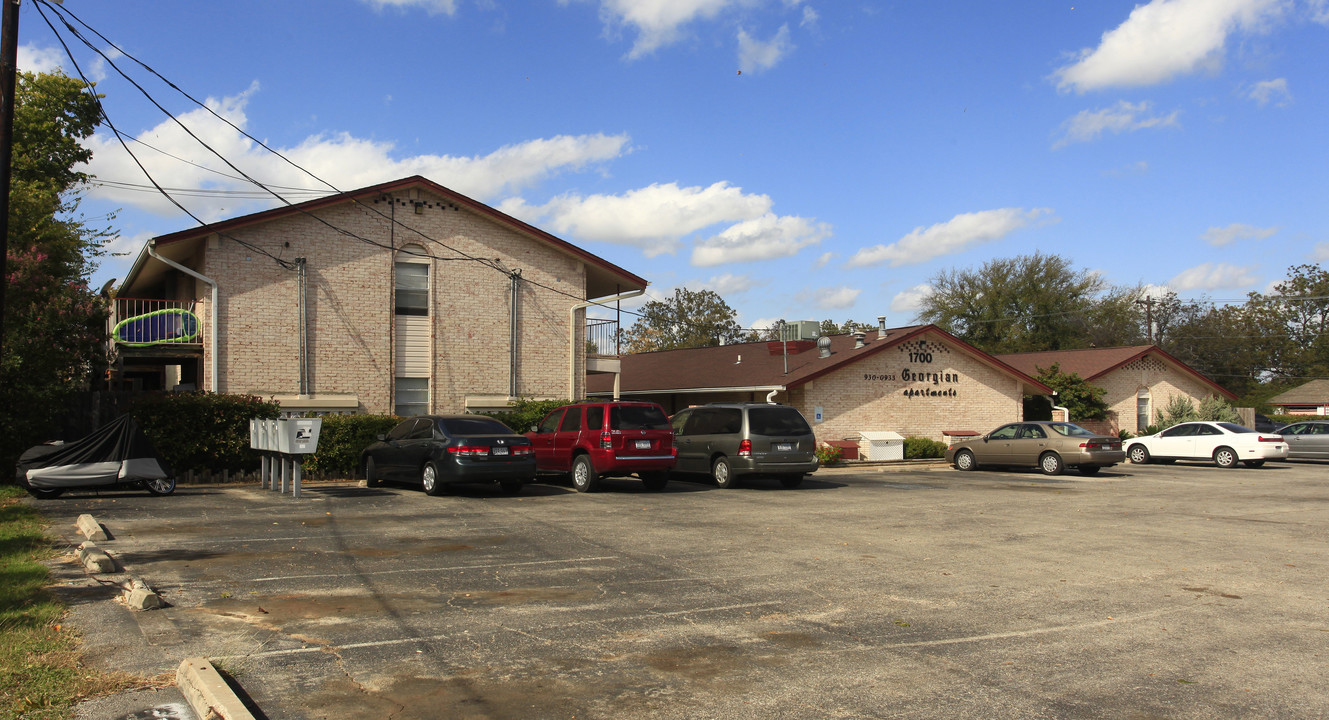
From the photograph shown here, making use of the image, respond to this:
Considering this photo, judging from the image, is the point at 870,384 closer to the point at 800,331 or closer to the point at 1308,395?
the point at 800,331

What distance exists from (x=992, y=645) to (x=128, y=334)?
21.3 meters

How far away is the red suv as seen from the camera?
57.0 ft

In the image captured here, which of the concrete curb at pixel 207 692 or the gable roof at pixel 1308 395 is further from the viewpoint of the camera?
the gable roof at pixel 1308 395

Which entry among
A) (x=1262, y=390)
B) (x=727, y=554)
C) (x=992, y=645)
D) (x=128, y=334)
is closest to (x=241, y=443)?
(x=128, y=334)

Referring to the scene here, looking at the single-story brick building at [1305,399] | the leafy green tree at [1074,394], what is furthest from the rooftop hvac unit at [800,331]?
the single-story brick building at [1305,399]

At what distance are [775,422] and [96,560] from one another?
12.9 m

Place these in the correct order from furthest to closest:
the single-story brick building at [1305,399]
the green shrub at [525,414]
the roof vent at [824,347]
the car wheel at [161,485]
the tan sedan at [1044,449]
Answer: the single-story brick building at [1305,399]
the roof vent at [824,347]
the tan sedan at [1044,449]
the green shrub at [525,414]
the car wheel at [161,485]

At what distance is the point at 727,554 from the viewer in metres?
10.2

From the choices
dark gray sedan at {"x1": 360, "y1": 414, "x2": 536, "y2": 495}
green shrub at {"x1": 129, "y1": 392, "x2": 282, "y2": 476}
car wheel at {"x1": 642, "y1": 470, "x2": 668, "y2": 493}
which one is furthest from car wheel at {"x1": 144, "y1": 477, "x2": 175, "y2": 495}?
car wheel at {"x1": 642, "y1": 470, "x2": 668, "y2": 493}

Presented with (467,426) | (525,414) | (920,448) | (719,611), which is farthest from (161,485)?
(920,448)

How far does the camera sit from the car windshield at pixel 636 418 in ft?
57.6

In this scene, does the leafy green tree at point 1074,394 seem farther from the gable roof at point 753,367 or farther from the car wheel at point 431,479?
the car wheel at point 431,479

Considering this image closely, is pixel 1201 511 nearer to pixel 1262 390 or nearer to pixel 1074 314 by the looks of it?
pixel 1074 314

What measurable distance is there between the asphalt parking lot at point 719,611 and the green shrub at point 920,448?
16.5 metres
